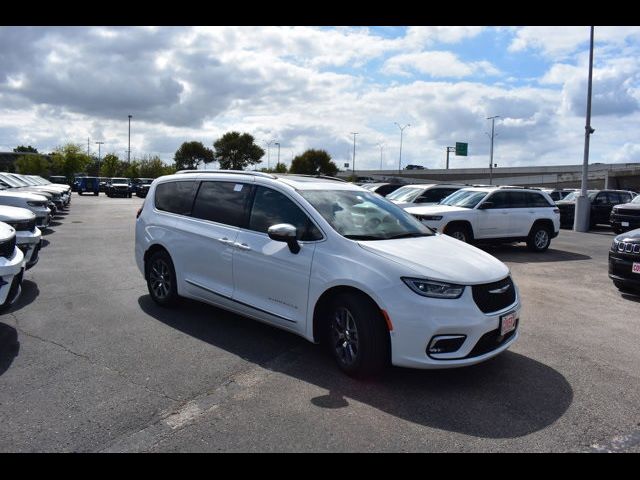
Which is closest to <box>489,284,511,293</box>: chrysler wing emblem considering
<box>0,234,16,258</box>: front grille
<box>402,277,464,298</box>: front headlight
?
<box>402,277,464,298</box>: front headlight

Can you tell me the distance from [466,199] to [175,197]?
896cm

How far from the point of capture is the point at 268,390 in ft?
13.9

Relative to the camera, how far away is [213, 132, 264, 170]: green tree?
8900 centimetres

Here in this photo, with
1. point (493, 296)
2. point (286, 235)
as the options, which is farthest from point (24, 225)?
point (493, 296)

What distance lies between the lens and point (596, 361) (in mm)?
5125

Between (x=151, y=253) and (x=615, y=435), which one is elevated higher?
(x=151, y=253)

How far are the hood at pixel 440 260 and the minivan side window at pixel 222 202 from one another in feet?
5.37

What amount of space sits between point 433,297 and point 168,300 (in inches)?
143

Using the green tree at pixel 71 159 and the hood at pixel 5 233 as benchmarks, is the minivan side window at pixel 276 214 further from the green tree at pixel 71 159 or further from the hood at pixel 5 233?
the green tree at pixel 71 159

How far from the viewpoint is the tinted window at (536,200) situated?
1389 centimetres

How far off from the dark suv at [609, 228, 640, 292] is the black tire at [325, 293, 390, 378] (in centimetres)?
529
